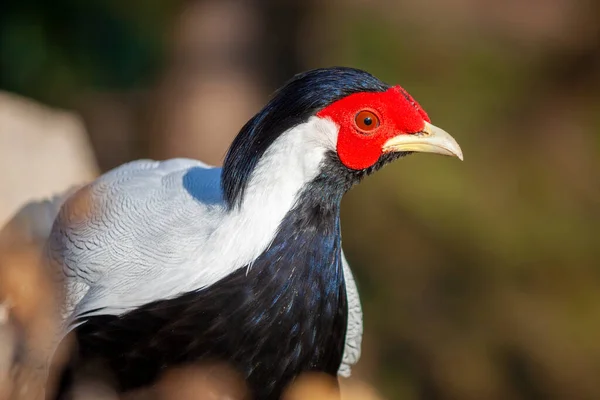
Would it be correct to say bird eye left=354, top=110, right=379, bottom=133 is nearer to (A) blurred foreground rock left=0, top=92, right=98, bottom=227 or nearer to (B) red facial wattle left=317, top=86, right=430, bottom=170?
(B) red facial wattle left=317, top=86, right=430, bottom=170

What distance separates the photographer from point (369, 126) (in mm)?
2656

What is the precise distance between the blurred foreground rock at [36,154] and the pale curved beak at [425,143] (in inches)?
86.5

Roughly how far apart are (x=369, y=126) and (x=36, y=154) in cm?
254

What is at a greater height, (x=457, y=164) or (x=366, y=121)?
(x=366, y=121)

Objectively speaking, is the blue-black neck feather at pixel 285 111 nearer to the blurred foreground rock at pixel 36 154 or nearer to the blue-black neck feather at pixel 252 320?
the blue-black neck feather at pixel 252 320

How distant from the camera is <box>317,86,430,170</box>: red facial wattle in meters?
2.61

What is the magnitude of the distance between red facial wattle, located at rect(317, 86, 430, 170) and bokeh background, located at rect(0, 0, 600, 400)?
2600mm

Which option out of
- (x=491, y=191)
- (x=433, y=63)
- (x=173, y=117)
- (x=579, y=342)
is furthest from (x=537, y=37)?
(x=173, y=117)

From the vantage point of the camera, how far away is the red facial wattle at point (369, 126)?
8.57ft

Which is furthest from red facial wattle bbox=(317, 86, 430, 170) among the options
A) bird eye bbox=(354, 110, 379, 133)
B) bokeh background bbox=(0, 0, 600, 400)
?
bokeh background bbox=(0, 0, 600, 400)

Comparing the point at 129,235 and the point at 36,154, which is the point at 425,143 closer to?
the point at 129,235

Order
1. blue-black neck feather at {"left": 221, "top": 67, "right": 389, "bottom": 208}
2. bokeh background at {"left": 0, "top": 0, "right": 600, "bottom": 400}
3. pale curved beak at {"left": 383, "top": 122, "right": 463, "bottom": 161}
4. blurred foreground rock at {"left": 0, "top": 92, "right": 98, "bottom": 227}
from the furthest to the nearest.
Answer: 1. bokeh background at {"left": 0, "top": 0, "right": 600, "bottom": 400}
2. blurred foreground rock at {"left": 0, "top": 92, "right": 98, "bottom": 227}
3. pale curved beak at {"left": 383, "top": 122, "right": 463, "bottom": 161}
4. blue-black neck feather at {"left": 221, "top": 67, "right": 389, "bottom": 208}

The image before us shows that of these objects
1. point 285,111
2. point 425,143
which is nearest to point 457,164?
point 425,143

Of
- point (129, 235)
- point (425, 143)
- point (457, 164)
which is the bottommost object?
point (457, 164)
